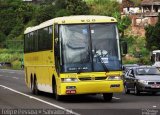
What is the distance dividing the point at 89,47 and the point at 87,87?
1.53m

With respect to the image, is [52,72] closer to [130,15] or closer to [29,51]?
[29,51]

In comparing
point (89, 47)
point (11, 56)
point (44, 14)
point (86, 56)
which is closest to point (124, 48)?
point (89, 47)

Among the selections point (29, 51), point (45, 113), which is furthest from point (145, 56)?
point (45, 113)

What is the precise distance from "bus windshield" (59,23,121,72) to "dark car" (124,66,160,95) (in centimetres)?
601

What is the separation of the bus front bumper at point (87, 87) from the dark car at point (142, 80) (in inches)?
243

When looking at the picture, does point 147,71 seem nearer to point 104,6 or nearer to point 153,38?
point 153,38

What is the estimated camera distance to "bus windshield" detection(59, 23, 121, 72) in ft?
82.8

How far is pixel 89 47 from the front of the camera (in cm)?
2536

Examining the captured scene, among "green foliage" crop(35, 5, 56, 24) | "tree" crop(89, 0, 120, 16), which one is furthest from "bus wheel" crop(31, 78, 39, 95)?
"tree" crop(89, 0, 120, 16)

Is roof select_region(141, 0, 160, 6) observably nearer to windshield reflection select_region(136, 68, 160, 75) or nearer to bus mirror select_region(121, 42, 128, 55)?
windshield reflection select_region(136, 68, 160, 75)

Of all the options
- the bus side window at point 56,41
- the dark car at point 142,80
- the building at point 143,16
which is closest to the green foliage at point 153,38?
the building at point 143,16

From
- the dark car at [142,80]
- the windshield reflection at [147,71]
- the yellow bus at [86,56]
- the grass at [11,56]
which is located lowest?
the grass at [11,56]

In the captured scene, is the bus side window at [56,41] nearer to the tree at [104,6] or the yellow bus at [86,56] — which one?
the yellow bus at [86,56]

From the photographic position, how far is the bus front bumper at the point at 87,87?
2500cm
